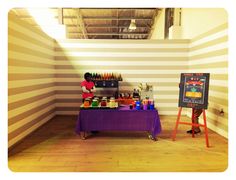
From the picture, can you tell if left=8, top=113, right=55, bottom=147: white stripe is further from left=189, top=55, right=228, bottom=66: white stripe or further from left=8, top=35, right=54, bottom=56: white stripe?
left=189, top=55, right=228, bottom=66: white stripe

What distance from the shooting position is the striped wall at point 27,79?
4727 mm

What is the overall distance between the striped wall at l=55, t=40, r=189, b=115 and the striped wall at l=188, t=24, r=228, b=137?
1.11 metres

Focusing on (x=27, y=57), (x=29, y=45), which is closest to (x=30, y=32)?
(x=29, y=45)

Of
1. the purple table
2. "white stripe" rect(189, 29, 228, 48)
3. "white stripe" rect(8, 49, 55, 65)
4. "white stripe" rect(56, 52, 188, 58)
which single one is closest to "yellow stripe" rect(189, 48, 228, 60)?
"white stripe" rect(189, 29, 228, 48)

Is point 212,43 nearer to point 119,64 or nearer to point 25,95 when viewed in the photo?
point 119,64

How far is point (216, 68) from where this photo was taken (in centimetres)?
619

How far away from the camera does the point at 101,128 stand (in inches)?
209

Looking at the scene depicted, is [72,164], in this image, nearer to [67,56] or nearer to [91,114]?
[91,114]

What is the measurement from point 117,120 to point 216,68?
273 centimetres

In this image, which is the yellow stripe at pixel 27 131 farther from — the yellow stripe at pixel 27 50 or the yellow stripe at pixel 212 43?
the yellow stripe at pixel 212 43

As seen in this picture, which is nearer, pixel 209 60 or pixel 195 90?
pixel 195 90

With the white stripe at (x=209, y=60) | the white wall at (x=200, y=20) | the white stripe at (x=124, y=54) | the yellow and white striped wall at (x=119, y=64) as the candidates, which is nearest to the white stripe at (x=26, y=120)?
the yellow and white striped wall at (x=119, y=64)

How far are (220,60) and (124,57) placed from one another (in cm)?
310
